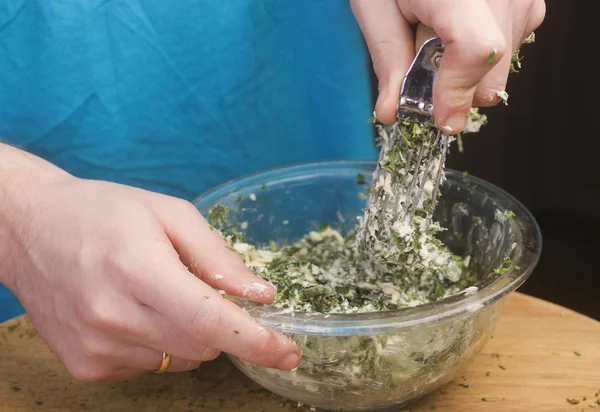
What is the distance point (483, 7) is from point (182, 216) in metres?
0.51

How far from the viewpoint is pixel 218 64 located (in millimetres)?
1473

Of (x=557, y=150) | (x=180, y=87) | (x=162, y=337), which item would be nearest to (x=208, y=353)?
(x=162, y=337)

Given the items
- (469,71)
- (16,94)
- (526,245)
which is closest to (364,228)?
(526,245)

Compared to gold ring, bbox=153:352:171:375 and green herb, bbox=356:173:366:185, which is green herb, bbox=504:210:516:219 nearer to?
green herb, bbox=356:173:366:185

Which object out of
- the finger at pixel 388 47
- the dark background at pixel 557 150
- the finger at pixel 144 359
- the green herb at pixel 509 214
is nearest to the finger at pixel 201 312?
the finger at pixel 144 359

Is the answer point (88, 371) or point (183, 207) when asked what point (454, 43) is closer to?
point (183, 207)

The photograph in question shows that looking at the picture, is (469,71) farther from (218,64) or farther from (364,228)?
(218,64)

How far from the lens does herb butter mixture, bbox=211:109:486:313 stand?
1126mm

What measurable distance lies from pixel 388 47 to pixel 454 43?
0.72 ft

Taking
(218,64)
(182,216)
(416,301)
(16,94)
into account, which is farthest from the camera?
(218,64)

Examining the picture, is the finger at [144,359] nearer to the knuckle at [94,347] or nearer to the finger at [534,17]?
the knuckle at [94,347]

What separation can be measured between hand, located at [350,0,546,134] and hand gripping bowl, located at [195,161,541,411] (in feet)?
0.83

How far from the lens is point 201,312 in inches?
35.6

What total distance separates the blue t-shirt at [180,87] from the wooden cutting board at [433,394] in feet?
1.20
